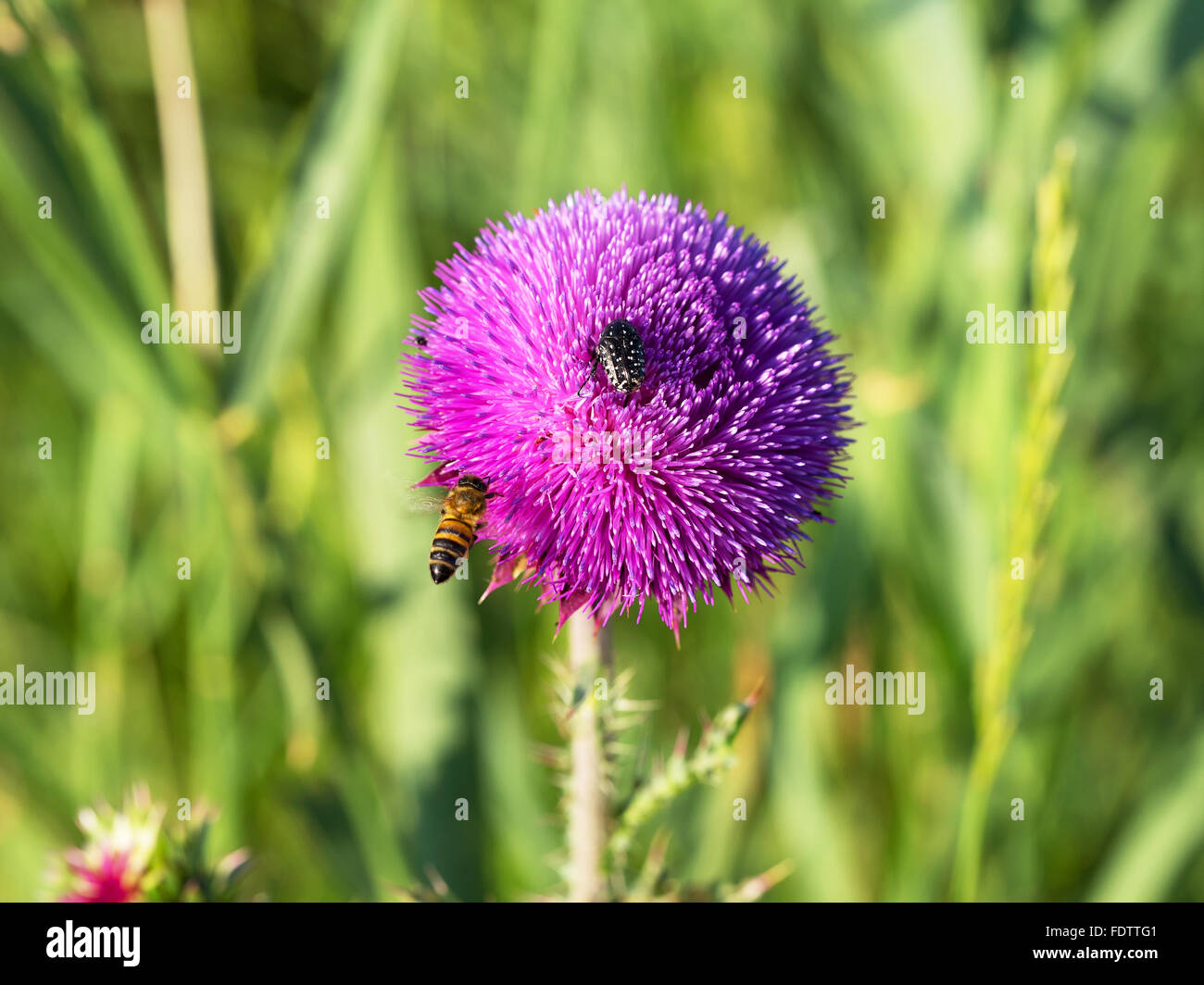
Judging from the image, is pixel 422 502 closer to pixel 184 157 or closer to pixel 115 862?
pixel 115 862

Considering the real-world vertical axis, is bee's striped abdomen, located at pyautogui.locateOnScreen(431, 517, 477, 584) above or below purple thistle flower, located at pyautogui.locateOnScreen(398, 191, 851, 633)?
below

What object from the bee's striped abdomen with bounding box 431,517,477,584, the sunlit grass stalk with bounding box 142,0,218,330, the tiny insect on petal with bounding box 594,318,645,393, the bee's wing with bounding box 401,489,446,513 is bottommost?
the bee's striped abdomen with bounding box 431,517,477,584

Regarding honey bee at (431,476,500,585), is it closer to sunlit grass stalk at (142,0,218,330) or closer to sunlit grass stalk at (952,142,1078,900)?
sunlit grass stalk at (952,142,1078,900)

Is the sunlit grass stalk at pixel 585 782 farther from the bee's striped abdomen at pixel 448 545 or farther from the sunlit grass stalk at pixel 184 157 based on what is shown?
the sunlit grass stalk at pixel 184 157

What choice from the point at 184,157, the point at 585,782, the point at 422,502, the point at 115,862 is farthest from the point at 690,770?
the point at 184,157

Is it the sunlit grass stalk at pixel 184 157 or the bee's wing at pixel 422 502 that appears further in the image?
the sunlit grass stalk at pixel 184 157

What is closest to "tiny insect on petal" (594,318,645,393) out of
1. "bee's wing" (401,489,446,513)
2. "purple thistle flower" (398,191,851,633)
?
"purple thistle flower" (398,191,851,633)

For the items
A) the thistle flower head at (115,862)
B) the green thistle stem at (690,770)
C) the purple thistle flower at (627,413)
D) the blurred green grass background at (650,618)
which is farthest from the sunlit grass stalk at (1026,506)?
the thistle flower head at (115,862)
